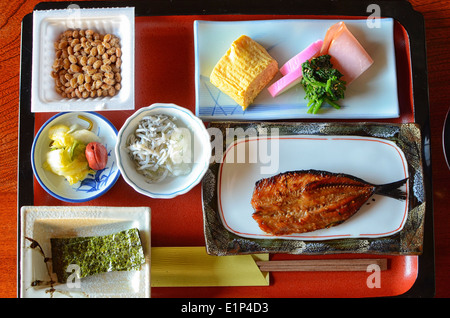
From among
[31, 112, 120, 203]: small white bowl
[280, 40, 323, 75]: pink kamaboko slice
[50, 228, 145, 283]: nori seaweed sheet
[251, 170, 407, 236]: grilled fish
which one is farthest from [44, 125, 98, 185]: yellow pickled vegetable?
[280, 40, 323, 75]: pink kamaboko slice

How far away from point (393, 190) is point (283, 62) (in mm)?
861

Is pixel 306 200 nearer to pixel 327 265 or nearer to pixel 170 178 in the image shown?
pixel 327 265

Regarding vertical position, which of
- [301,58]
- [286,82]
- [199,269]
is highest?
[301,58]

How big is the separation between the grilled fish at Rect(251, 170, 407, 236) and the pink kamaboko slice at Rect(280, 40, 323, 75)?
52 cm

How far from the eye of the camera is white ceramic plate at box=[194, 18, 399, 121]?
1.92 meters

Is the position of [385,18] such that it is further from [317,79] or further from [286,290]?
[286,290]

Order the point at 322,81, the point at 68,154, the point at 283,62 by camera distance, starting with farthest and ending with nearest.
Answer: the point at 283,62 → the point at 322,81 → the point at 68,154

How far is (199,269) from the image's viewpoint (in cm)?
189

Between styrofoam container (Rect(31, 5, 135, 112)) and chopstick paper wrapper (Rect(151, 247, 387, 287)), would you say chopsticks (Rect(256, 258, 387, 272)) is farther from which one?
styrofoam container (Rect(31, 5, 135, 112))

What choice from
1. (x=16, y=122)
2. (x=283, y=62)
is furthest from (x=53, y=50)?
(x=283, y=62)

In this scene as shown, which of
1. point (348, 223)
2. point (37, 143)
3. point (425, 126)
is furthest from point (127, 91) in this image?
point (425, 126)

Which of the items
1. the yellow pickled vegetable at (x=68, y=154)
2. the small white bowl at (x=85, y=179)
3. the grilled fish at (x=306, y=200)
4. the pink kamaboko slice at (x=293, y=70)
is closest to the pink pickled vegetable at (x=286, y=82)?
the pink kamaboko slice at (x=293, y=70)

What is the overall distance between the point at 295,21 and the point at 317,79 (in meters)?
0.35

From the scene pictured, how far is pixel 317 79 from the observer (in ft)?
6.10
